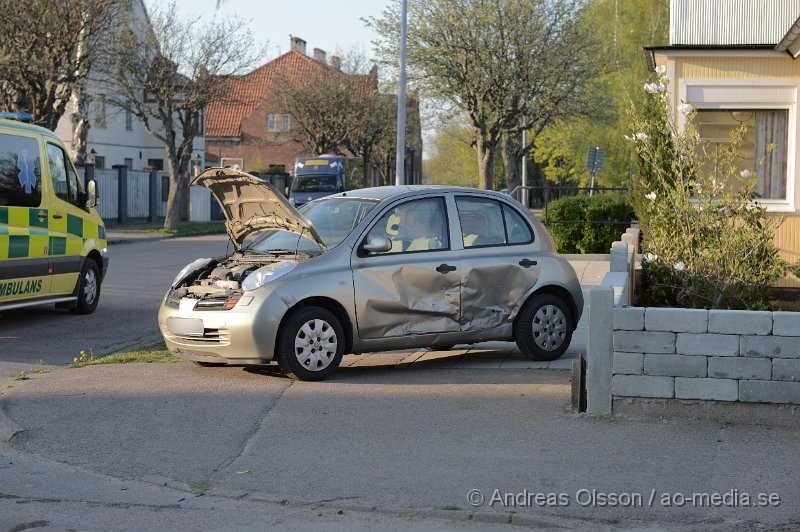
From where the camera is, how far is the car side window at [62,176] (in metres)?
13.7

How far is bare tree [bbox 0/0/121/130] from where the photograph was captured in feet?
91.7

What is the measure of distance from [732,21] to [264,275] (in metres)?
10.0

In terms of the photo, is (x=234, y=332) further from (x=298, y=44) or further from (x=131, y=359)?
(x=298, y=44)

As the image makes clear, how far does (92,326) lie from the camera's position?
1345cm

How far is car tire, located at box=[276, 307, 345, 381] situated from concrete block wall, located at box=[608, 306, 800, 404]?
2528 millimetres

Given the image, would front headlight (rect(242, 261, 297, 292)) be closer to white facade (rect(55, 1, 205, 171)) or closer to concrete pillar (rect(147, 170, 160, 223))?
concrete pillar (rect(147, 170, 160, 223))

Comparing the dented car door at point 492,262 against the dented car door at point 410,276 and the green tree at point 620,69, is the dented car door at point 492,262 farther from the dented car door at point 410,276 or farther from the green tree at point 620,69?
the green tree at point 620,69

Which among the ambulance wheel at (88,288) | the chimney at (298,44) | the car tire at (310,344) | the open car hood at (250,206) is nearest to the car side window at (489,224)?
the open car hood at (250,206)

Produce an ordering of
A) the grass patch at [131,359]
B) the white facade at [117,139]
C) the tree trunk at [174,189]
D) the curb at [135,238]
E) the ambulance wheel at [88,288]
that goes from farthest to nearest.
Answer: the white facade at [117,139] → the tree trunk at [174,189] → the curb at [135,238] → the ambulance wheel at [88,288] → the grass patch at [131,359]

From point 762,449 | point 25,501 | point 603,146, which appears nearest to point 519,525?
point 762,449

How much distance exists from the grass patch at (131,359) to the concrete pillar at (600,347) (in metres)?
4.37

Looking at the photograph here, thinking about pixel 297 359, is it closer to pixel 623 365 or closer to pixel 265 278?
pixel 265 278

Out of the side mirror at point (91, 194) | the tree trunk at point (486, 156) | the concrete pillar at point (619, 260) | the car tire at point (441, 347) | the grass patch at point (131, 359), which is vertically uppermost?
the tree trunk at point (486, 156)

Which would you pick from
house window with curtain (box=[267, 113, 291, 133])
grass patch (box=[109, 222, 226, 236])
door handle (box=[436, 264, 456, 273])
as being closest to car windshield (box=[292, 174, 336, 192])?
grass patch (box=[109, 222, 226, 236])
